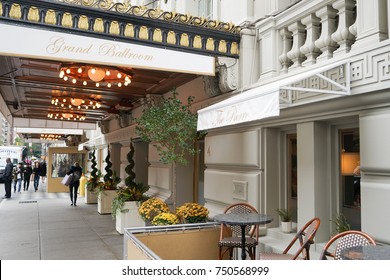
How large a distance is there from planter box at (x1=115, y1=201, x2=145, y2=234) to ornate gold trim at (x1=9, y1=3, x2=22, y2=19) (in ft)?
17.8

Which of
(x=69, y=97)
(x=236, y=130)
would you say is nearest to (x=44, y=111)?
(x=69, y=97)

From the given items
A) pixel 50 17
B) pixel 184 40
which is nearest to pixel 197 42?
pixel 184 40

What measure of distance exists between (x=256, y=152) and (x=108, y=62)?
274 centimetres

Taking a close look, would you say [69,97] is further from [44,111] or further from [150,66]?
[150,66]

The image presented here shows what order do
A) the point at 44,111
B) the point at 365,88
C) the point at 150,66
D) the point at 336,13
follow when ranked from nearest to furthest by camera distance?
1. the point at 365,88
2. the point at 336,13
3. the point at 150,66
4. the point at 44,111

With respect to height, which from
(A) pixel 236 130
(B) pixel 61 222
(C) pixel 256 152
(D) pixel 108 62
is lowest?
(B) pixel 61 222

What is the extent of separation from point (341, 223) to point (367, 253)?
1.96 m

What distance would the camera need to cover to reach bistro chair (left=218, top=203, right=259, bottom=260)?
5.20 meters

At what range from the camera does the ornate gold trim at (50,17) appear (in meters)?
4.99

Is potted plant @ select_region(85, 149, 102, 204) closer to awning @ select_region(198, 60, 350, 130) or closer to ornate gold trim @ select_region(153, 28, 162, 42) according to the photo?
ornate gold trim @ select_region(153, 28, 162, 42)

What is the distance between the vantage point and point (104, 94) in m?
11.1

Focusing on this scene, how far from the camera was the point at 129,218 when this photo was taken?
9.14 m

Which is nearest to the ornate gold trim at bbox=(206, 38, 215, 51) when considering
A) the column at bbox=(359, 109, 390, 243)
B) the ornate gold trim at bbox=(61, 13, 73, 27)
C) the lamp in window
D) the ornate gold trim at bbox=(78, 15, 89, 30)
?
the ornate gold trim at bbox=(78, 15, 89, 30)

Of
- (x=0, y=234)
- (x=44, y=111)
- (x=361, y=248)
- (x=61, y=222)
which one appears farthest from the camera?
(x=44, y=111)
